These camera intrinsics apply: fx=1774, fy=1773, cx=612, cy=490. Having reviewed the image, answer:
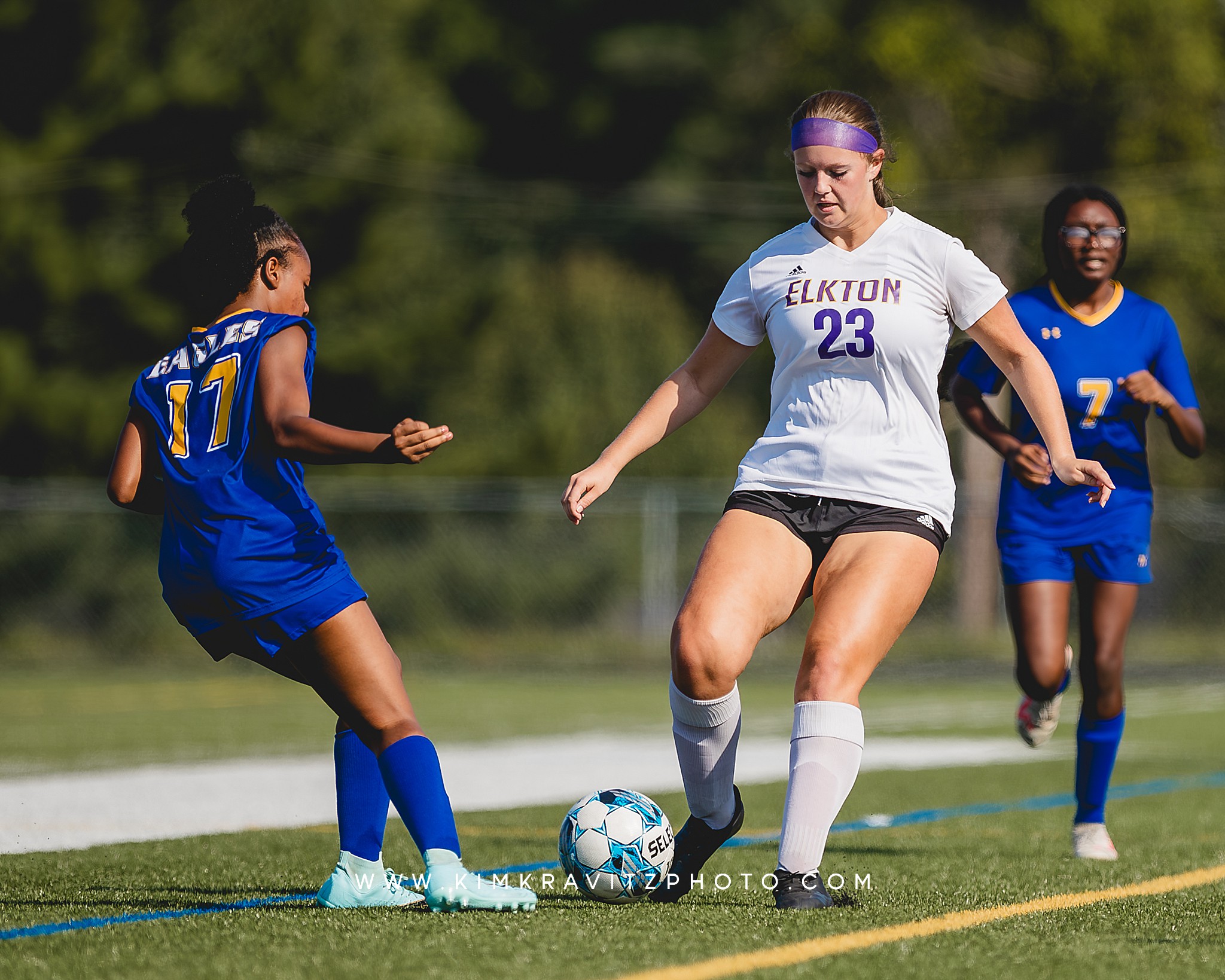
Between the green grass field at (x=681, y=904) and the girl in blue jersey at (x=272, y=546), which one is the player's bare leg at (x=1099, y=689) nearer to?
the green grass field at (x=681, y=904)

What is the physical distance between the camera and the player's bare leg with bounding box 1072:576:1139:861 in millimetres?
6305

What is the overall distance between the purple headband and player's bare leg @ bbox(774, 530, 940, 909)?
3.56 ft

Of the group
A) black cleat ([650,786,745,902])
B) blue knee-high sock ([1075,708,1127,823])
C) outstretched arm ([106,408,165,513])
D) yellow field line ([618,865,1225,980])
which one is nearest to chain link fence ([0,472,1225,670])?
blue knee-high sock ([1075,708,1127,823])

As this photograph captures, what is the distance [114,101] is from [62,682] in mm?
13472

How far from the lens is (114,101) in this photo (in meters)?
28.3

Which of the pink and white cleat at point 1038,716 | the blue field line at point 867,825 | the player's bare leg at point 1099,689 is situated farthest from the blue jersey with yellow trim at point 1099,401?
the blue field line at point 867,825

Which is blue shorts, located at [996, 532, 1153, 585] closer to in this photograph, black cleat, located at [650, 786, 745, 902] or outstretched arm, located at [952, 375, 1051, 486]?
outstretched arm, located at [952, 375, 1051, 486]

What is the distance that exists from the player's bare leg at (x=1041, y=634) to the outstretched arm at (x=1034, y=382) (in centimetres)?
146

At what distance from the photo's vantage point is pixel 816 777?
4.55 meters

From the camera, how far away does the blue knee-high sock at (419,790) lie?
14.9ft

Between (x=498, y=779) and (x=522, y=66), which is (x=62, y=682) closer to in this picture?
(x=498, y=779)

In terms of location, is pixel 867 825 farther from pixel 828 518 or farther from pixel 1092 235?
pixel 828 518

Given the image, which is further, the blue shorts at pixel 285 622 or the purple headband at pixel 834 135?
the purple headband at pixel 834 135

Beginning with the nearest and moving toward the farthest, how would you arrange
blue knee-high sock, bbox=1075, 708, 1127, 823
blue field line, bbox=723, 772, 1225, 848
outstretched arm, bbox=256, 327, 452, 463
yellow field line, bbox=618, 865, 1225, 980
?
yellow field line, bbox=618, 865, 1225, 980 → outstretched arm, bbox=256, 327, 452, 463 → blue knee-high sock, bbox=1075, 708, 1127, 823 → blue field line, bbox=723, 772, 1225, 848
